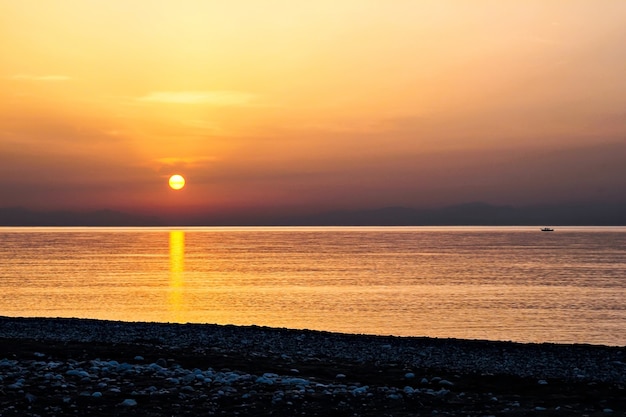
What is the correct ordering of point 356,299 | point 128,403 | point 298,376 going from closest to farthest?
point 128,403, point 298,376, point 356,299

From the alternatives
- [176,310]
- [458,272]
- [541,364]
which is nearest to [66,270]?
[176,310]

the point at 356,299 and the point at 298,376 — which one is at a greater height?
the point at 298,376

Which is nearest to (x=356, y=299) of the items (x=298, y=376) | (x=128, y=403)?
(x=298, y=376)

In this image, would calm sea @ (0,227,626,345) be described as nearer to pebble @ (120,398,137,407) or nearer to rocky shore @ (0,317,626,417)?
rocky shore @ (0,317,626,417)

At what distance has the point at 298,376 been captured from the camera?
844 inches

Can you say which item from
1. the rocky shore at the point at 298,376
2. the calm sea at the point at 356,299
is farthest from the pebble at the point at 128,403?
the calm sea at the point at 356,299

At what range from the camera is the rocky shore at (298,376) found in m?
16.4

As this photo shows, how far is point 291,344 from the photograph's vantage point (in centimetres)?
3077

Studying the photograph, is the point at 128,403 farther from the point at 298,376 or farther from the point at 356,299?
the point at 356,299

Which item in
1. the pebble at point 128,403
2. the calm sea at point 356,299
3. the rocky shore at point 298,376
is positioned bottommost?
the calm sea at point 356,299

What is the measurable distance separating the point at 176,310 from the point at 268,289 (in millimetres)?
21008

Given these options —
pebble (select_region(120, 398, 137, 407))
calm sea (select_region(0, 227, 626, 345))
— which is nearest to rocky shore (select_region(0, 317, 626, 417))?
pebble (select_region(120, 398, 137, 407))

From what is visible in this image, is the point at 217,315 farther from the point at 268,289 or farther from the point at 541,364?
the point at 541,364

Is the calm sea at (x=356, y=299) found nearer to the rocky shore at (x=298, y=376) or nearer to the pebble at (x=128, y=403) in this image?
the rocky shore at (x=298, y=376)
